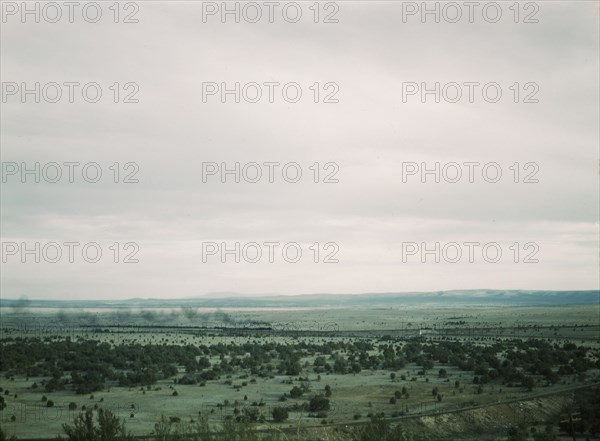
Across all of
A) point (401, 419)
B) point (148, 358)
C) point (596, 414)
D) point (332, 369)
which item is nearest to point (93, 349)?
point (148, 358)

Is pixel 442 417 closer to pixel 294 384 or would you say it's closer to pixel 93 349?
pixel 294 384

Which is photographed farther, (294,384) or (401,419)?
(294,384)

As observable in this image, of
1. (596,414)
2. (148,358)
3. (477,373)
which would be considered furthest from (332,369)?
(596,414)

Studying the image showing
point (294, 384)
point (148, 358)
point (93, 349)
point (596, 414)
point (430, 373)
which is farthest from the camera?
point (93, 349)

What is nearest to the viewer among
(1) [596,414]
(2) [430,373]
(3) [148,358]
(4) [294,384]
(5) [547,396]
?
(1) [596,414]

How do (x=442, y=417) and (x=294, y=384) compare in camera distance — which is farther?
(x=294, y=384)

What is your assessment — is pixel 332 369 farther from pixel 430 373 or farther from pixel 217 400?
pixel 217 400

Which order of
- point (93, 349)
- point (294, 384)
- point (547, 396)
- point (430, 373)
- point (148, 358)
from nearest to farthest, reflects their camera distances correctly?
point (547, 396) < point (294, 384) < point (430, 373) < point (148, 358) < point (93, 349)
